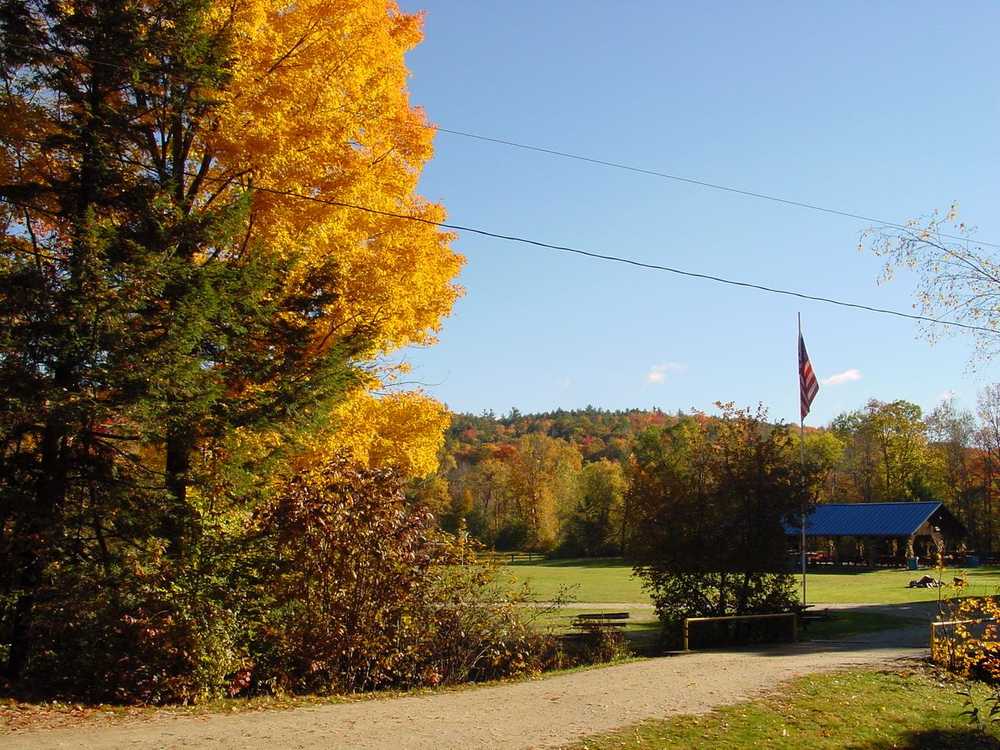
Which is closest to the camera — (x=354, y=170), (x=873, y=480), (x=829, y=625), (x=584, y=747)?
(x=584, y=747)

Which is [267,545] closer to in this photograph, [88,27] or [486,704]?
[486,704]

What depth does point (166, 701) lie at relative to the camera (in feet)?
33.4

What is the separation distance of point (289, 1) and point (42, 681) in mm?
10503

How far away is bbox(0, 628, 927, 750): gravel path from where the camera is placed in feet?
26.9

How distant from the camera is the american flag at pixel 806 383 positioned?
24469 mm

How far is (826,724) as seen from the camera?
32.1ft

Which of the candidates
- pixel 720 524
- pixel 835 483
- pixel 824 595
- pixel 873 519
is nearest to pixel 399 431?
pixel 720 524

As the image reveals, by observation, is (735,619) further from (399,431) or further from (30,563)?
(30,563)

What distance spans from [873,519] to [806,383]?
125ft

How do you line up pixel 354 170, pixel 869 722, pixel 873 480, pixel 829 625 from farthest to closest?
pixel 873 480 → pixel 829 625 → pixel 354 170 → pixel 869 722

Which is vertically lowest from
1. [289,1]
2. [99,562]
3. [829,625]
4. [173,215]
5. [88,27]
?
[829,625]

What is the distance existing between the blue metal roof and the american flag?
1284 inches

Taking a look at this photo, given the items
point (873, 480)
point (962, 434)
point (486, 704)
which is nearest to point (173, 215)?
point (486, 704)

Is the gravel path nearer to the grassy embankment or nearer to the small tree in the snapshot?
the grassy embankment
